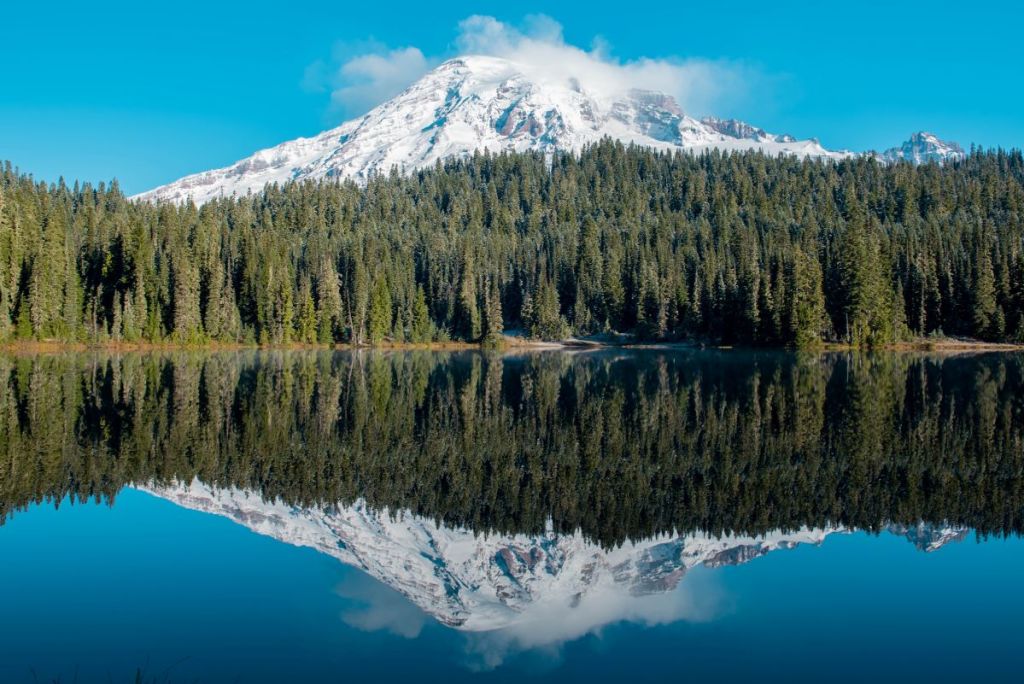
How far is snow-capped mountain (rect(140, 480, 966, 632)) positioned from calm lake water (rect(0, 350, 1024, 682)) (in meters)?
0.07

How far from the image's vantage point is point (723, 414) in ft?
114

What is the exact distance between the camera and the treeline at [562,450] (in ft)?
62.8

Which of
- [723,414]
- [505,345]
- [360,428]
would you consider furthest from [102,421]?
[505,345]

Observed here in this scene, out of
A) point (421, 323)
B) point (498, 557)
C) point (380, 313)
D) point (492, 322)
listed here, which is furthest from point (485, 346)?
point (498, 557)

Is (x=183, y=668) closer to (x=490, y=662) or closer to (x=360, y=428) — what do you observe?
(x=490, y=662)

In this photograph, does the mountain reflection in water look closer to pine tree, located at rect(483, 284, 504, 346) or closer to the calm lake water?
the calm lake water

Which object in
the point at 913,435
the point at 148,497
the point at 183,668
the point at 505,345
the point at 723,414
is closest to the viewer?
the point at 183,668

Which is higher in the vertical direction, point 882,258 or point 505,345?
point 882,258

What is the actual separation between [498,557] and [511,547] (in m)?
0.51

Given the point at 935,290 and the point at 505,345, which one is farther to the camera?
the point at 505,345

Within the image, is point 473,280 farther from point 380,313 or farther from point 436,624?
point 436,624

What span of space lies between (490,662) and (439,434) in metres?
18.9

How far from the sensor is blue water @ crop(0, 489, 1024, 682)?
1109 centimetres

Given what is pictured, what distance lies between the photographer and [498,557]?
16.2 metres
